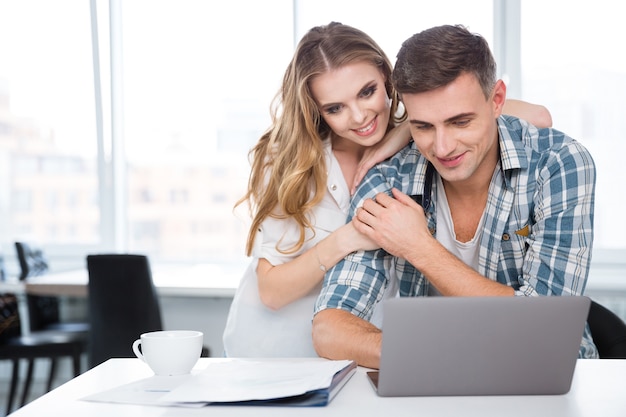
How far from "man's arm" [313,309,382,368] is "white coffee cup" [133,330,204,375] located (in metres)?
0.33

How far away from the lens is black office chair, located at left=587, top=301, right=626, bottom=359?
177cm

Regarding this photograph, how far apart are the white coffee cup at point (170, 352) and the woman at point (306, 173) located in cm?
73

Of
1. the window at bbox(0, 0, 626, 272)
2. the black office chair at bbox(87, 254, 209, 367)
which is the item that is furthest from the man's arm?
the window at bbox(0, 0, 626, 272)

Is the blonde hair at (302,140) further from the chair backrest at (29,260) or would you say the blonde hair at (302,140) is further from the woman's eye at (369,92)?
the chair backrest at (29,260)

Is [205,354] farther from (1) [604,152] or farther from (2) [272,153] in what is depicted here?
(1) [604,152]

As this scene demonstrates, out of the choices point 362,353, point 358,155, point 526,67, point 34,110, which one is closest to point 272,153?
point 358,155

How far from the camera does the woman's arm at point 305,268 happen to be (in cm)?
189

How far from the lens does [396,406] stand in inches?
42.1

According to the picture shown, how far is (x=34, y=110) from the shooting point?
4.81m

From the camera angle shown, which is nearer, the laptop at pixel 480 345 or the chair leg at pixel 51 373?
the laptop at pixel 480 345

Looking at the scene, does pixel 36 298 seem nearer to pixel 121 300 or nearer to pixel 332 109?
pixel 121 300

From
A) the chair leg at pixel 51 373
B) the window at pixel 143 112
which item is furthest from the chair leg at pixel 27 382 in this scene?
the window at pixel 143 112

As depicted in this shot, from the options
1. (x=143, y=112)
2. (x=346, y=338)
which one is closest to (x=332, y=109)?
(x=346, y=338)

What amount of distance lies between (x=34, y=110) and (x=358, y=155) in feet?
10.6
